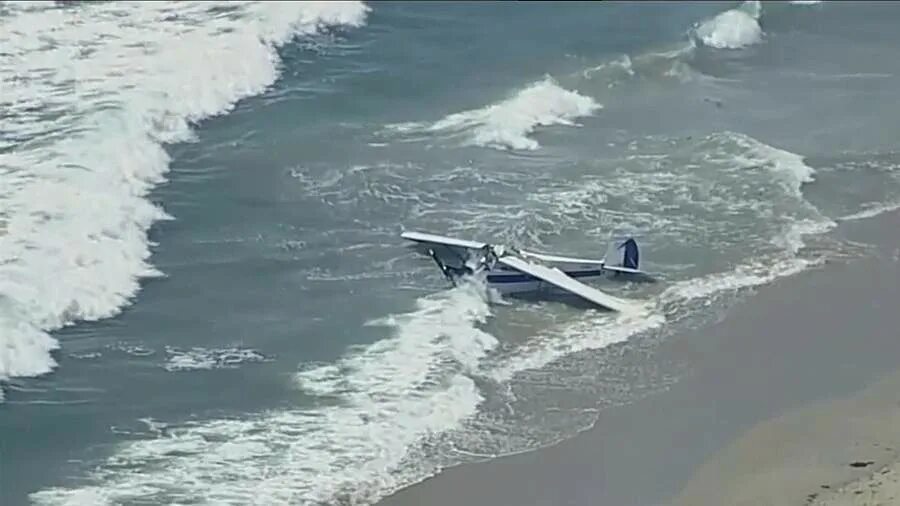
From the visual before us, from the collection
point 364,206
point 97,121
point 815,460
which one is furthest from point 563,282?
point 97,121

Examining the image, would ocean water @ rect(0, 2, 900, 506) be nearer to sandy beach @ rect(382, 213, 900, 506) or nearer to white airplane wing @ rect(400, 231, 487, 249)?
white airplane wing @ rect(400, 231, 487, 249)

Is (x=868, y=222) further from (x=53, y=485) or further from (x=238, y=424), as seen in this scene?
(x=53, y=485)

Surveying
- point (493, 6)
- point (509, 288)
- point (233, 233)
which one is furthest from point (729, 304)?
point (493, 6)

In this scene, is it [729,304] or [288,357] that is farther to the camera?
[729,304]

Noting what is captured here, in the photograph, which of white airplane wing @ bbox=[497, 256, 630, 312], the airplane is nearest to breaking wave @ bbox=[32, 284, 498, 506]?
the airplane

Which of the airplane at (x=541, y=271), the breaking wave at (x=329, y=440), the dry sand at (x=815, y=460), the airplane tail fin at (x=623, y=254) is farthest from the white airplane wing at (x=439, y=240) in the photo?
the dry sand at (x=815, y=460)
